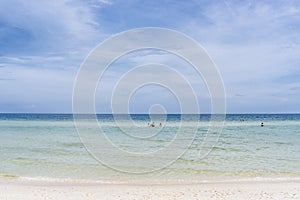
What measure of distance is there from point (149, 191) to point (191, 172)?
4.58 m

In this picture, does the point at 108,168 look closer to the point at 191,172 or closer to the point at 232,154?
the point at 191,172

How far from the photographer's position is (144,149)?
26703 millimetres

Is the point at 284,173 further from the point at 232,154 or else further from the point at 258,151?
the point at 258,151

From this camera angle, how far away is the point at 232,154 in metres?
23.2

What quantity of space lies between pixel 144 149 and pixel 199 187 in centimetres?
1298

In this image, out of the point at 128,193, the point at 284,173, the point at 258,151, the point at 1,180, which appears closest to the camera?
the point at 128,193

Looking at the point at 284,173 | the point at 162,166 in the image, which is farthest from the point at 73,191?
the point at 284,173

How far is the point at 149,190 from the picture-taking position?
13.4 metres

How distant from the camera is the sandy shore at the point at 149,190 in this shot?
1211 centimetres

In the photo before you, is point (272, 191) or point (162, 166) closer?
point (272, 191)

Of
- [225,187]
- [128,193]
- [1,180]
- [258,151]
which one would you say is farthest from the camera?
[258,151]

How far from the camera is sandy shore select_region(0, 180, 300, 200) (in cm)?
1211

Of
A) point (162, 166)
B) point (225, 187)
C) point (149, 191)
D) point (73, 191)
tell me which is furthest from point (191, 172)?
point (73, 191)

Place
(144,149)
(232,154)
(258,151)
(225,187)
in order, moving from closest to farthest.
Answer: (225,187) < (232,154) < (258,151) < (144,149)
